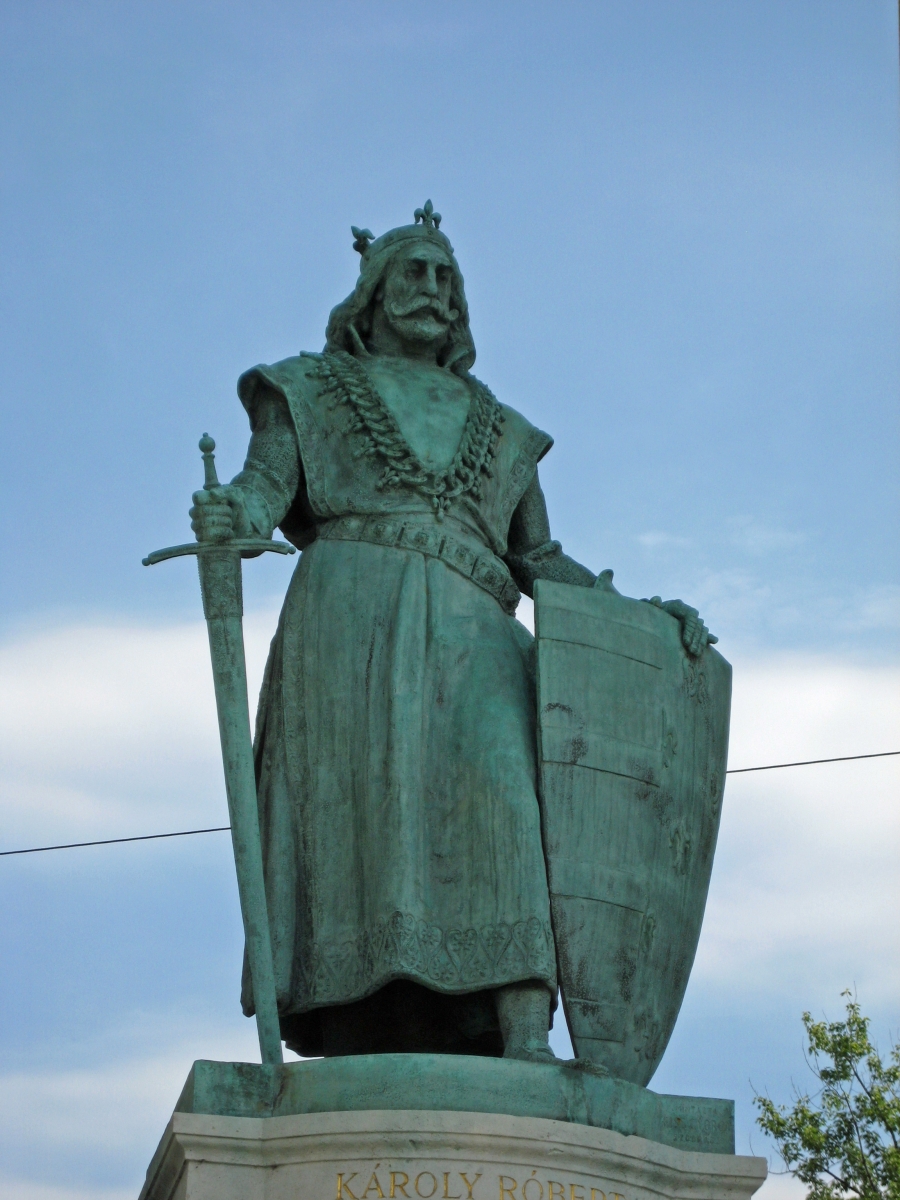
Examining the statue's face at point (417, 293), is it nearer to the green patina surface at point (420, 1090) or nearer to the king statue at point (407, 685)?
the king statue at point (407, 685)

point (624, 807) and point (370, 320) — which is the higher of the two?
point (370, 320)

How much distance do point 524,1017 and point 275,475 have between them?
103 inches

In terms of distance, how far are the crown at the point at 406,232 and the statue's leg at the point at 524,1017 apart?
352cm

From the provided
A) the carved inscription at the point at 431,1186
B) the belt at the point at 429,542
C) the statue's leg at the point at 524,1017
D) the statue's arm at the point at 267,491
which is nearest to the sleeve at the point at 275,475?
the statue's arm at the point at 267,491

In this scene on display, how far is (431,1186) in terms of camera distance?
808 centimetres

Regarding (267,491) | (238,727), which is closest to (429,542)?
(267,491)

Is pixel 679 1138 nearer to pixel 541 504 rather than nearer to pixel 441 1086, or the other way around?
pixel 441 1086

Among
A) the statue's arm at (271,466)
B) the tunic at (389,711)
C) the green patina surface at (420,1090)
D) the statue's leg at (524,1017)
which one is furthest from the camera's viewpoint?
the statue's arm at (271,466)

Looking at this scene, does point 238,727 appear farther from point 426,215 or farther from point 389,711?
point 426,215

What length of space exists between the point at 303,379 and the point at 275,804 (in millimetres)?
1948

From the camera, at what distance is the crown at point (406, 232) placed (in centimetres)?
1048

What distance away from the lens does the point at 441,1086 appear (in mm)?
8305

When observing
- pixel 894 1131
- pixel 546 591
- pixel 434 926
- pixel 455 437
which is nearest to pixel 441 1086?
pixel 434 926

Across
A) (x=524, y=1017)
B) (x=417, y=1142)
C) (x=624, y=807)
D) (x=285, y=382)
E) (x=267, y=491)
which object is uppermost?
(x=285, y=382)
